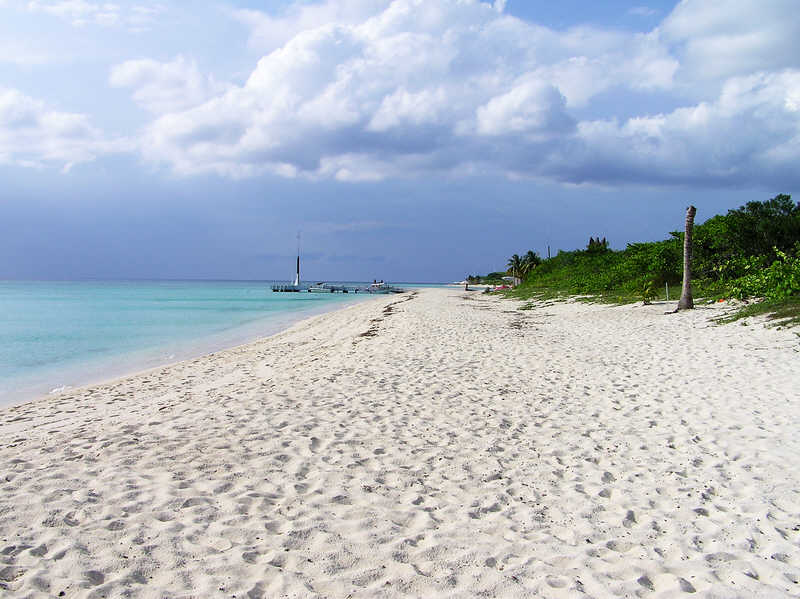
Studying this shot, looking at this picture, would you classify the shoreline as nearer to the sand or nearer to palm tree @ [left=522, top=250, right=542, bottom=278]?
the sand

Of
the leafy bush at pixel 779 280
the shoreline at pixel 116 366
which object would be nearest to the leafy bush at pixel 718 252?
the leafy bush at pixel 779 280

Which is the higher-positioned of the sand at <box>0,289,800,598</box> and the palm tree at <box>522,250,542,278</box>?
the palm tree at <box>522,250,542,278</box>

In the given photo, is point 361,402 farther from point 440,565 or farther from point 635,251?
point 635,251

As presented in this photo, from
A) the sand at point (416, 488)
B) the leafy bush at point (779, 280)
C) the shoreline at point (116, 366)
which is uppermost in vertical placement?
the leafy bush at point (779, 280)

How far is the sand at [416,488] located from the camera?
319cm

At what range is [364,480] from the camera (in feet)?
15.4

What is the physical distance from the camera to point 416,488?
4.54 meters

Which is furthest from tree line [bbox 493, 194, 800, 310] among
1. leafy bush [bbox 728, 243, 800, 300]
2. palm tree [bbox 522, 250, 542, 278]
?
palm tree [bbox 522, 250, 542, 278]

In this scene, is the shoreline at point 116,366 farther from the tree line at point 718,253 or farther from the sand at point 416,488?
the tree line at point 718,253

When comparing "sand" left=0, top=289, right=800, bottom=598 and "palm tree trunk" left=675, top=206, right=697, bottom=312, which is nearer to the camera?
"sand" left=0, top=289, right=800, bottom=598

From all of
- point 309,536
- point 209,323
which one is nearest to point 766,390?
point 309,536

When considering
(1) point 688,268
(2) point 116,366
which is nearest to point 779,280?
(1) point 688,268

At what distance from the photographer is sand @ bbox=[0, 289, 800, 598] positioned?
3.19 m

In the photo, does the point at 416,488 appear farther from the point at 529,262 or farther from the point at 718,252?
the point at 529,262
